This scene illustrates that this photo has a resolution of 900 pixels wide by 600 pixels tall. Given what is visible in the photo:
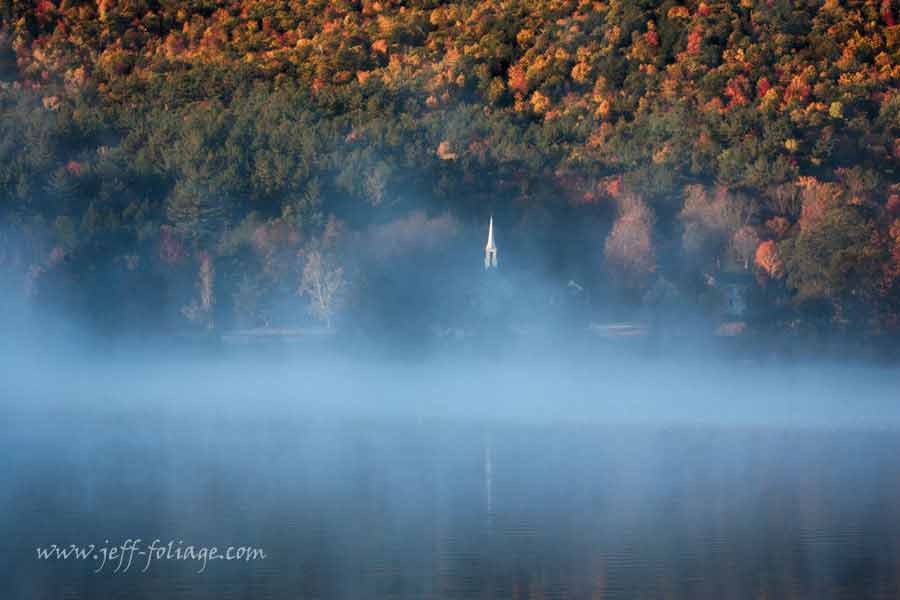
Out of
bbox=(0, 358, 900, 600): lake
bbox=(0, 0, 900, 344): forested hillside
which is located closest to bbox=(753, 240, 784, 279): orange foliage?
bbox=(0, 0, 900, 344): forested hillside

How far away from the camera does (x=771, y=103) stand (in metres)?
61.3

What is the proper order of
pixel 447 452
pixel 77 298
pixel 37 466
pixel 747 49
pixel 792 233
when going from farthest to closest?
1. pixel 747 49
2. pixel 792 233
3. pixel 77 298
4. pixel 447 452
5. pixel 37 466

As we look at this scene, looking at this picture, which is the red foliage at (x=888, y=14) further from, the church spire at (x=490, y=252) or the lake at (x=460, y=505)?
the lake at (x=460, y=505)

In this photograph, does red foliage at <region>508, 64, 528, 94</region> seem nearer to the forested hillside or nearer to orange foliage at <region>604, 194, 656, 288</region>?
the forested hillside

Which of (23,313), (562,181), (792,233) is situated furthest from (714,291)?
(23,313)

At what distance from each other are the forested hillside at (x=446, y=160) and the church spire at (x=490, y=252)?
1.57 ft

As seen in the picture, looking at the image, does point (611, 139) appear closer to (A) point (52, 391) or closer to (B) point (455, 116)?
(B) point (455, 116)

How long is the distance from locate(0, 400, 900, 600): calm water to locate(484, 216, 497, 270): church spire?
24.7 metres

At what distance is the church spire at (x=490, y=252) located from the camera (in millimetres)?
52312

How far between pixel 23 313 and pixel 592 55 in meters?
32.4

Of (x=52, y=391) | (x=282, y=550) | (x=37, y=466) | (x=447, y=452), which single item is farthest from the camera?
(x=52, y=391)

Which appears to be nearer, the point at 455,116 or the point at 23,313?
the point at 23,313

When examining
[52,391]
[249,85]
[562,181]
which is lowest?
[52,391]

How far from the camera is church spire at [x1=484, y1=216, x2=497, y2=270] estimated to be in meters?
52.3
